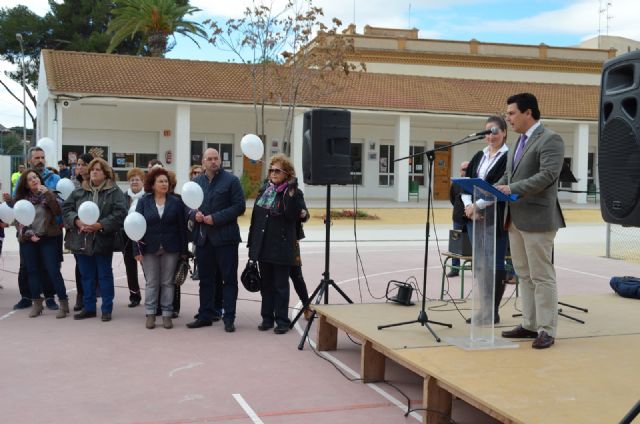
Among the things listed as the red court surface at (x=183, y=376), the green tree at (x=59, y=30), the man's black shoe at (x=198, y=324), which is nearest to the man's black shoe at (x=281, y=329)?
the red court surface at (x=183, y=376)

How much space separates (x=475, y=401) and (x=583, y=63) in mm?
42898

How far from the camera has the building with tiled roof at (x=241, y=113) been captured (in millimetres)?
28000

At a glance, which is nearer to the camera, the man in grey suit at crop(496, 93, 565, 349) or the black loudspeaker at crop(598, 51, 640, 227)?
the black loudspeaker at crop(598, 51, 640, 227)

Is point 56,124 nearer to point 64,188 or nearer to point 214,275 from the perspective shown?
point 64,188

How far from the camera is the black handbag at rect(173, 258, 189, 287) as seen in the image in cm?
795

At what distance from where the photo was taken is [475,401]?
14.0 ft

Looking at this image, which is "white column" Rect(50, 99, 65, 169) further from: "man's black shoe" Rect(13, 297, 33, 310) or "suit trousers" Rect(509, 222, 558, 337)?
"suit trousers" Rect(509, 222, 558, 337)

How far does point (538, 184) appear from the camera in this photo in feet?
18.1

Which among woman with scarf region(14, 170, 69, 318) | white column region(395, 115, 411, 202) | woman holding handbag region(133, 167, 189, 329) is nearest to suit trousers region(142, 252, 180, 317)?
woman holding handbag region(133, 167, 189, 329)

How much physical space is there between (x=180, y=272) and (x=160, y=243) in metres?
0.41

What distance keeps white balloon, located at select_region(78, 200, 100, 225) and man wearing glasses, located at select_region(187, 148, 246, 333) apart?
110 cm

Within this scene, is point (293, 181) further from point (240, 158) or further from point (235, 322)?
point (240, 158)

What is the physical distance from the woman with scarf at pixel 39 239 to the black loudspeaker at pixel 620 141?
21.4ft

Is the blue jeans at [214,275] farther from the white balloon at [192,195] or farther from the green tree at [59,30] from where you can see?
the green tree at [59,30]
